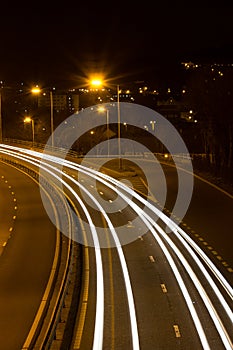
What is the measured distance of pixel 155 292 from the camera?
2041 centimetres

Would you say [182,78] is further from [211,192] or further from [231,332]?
[231,332]

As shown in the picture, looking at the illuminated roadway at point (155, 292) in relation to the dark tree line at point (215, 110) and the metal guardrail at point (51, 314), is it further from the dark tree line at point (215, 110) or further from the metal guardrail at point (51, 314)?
the dark tree line at point (215, 110)

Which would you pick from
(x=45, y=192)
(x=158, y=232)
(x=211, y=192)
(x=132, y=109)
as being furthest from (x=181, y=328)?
(x=132, y=109)

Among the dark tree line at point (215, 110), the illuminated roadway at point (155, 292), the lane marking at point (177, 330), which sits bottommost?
the lane marking at point (177, 330)

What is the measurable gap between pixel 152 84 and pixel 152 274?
11512cm

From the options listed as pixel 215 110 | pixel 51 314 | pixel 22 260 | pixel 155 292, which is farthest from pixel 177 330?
pixel 215 110

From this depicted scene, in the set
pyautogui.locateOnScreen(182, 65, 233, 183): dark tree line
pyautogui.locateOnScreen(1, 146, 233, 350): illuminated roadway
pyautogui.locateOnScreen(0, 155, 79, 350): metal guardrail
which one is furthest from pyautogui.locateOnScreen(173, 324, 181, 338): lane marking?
pyautogui.locateOnScreen(182, 65, 233, 183): dark tree line

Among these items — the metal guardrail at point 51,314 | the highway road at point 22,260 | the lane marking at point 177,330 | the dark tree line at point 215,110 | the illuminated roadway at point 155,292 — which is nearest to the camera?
the metal guardrail at point 51,314

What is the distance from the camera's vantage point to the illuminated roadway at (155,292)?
53.1 feet

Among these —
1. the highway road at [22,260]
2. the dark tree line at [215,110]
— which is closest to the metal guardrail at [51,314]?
the highway road at [22,260]

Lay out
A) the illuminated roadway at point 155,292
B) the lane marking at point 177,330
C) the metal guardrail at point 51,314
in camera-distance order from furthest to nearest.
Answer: the lane marking at point 177,330
the illuminated roadway at point 155,292
the metal guardrail at point 51,314

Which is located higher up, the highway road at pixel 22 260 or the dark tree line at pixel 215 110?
the dark tree line at pixel 215 110

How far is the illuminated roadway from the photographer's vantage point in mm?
16188

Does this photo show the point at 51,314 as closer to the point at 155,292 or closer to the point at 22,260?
the point at 155,292
